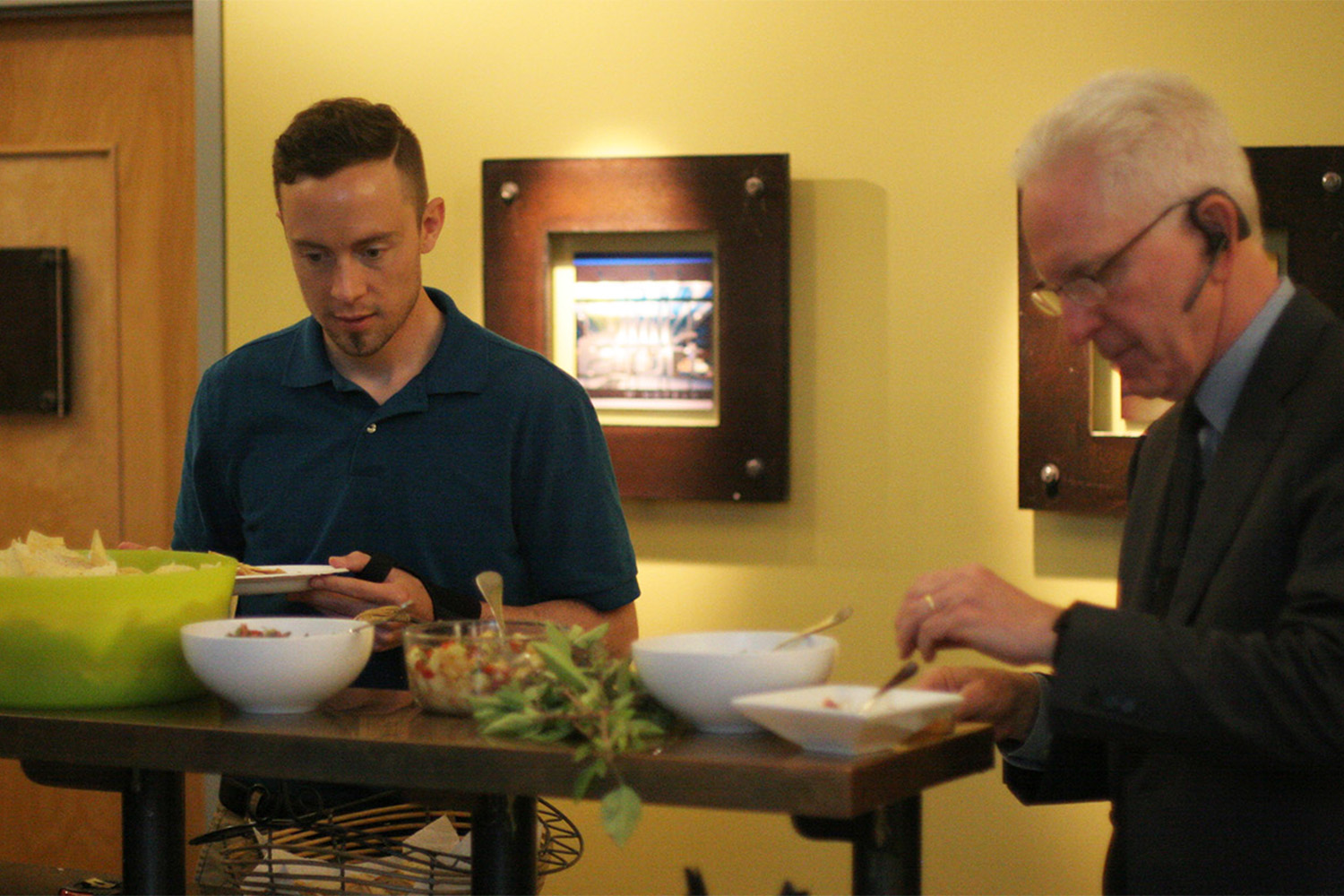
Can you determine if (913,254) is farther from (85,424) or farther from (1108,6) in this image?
(85,424)

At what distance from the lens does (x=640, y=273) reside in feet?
10.0

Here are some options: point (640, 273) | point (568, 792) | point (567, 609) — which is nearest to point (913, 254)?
point (640, 273)

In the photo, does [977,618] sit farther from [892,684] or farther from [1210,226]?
[1210,226]

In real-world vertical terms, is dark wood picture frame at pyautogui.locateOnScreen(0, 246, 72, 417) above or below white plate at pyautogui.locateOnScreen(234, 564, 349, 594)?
above

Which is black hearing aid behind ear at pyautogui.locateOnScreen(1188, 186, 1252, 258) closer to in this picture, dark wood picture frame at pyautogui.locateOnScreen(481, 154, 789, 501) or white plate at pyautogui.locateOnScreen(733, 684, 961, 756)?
white plate at pyautogui.locateOnScreen(733, 684, 961, 756)

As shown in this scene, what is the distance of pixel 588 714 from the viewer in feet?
4.05

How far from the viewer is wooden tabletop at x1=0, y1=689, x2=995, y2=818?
1.15m

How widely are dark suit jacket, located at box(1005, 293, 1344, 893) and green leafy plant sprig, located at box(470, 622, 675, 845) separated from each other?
38 centimetres

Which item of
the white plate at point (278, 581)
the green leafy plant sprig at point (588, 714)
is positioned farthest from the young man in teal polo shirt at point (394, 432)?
the green leafy plant sprig at point (588, 714)

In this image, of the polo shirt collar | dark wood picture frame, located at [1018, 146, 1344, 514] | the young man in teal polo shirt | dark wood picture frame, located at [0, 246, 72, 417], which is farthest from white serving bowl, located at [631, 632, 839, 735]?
dark wood picture frame, located at [0, 246, 72, 417]

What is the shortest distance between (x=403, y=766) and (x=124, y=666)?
361mm

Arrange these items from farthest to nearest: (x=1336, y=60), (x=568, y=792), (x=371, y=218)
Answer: (x=1336, y=60)
(x=371, y=218)
(x=568, y=792)

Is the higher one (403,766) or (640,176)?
(640,176)

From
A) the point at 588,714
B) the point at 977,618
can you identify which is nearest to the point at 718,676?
the point at 588,714
